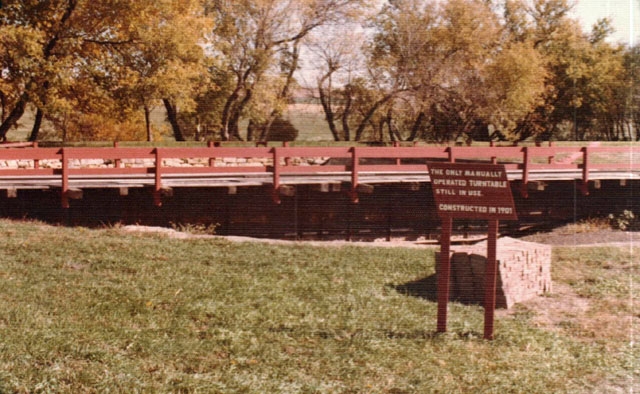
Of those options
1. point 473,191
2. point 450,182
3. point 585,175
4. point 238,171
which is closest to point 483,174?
point 473,191

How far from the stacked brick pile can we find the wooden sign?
260 centimetres

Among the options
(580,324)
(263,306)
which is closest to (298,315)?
(263,306)

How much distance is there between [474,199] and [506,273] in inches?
118

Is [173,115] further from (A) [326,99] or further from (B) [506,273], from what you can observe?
(B) [506,273]

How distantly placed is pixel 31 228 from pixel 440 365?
10.4m

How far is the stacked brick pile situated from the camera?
11.6 m

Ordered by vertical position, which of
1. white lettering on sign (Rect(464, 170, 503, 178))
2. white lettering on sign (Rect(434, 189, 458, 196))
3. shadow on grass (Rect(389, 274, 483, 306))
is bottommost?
shadow on grass (Rect(389, 274, 483, 306))

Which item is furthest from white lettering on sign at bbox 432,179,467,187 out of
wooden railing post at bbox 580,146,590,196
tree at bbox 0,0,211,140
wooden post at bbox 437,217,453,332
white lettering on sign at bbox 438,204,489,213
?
tree at bbox 0,0,211,140

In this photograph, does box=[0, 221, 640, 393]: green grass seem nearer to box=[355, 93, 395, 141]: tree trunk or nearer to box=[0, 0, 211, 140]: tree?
box=[0, 0, 211, 140]: tree

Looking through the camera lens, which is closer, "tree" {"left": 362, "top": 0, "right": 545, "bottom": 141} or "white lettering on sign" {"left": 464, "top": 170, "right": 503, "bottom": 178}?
"white lettering on sign" {"left": 464, "top": 170, "right": 503, "bottom": 178}

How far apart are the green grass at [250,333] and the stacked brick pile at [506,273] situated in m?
0.54

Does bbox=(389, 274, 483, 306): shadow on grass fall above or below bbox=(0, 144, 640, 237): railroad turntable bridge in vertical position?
below

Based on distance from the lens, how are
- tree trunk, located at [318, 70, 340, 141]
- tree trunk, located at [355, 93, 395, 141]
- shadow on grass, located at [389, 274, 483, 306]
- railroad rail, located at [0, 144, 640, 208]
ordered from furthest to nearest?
tree trunk, located at [318, 70, 340, 141]
tree trunk, located at [355, 93, 395, 141]
railroad rail, located at [0, 144, 640, 208]
shadow on grass, located at [389, 274, 483, 306]

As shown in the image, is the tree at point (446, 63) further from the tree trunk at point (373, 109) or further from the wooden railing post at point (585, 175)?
the wooden railing post at point (585, 175)
